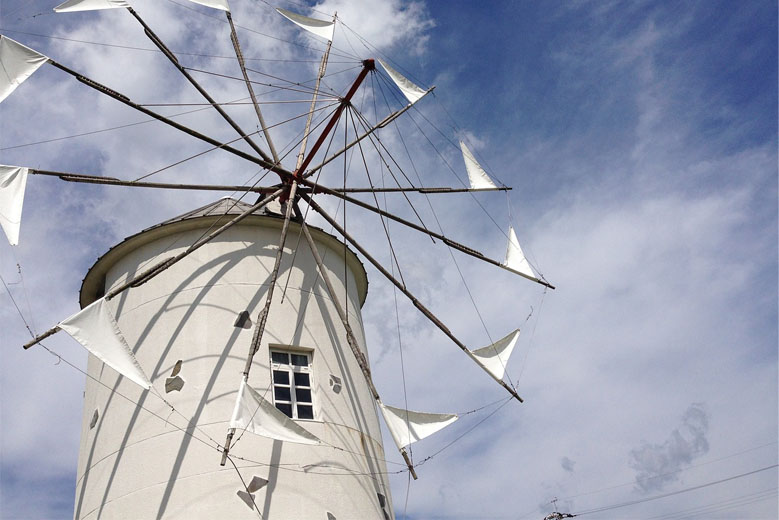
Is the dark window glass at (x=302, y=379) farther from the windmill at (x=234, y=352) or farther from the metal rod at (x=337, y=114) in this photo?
the metal rod at (x=337, y=114)

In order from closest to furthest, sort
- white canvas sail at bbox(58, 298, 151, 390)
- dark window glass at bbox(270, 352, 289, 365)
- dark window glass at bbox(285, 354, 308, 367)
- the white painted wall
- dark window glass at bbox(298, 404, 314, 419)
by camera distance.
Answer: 1. white canvas sail at bbox(58, 298, 151, 390)
2. the white painted wall
3. dark window glass at bbox(298, 404, 314, 419)
4. dark window glass at bbox(270, 352, 289, 365)
5. dark window glass at bbox(285, 354, 308, 367)

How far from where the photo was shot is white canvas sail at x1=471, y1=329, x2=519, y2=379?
474 inches

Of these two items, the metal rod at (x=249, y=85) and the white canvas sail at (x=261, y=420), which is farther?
the metal rod at (x=249, y=85)

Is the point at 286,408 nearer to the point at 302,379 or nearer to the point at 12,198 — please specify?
the point at 302,379

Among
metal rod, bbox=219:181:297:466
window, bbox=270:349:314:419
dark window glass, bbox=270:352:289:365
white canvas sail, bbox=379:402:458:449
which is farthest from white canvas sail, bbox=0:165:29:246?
white canvas sail, bbox=379:402:458:449

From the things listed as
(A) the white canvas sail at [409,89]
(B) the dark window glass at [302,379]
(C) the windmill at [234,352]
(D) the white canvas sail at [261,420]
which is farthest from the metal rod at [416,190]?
(D) the white canvas sail at [261,420]

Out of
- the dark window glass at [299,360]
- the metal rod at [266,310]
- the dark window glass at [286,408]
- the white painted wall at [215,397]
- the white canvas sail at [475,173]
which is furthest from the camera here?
the white canvas sail at [475,173]

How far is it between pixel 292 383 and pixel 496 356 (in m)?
3.45

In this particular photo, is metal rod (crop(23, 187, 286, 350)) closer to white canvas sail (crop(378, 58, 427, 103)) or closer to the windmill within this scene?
the windmill

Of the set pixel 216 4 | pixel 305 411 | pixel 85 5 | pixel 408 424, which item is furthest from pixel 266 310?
pixel 216 4

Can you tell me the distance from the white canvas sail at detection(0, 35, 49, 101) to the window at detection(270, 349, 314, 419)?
207 inches

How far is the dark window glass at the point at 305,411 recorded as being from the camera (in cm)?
1070

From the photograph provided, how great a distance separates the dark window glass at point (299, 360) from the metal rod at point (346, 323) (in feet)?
2.39

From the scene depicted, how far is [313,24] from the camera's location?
14359 mm
